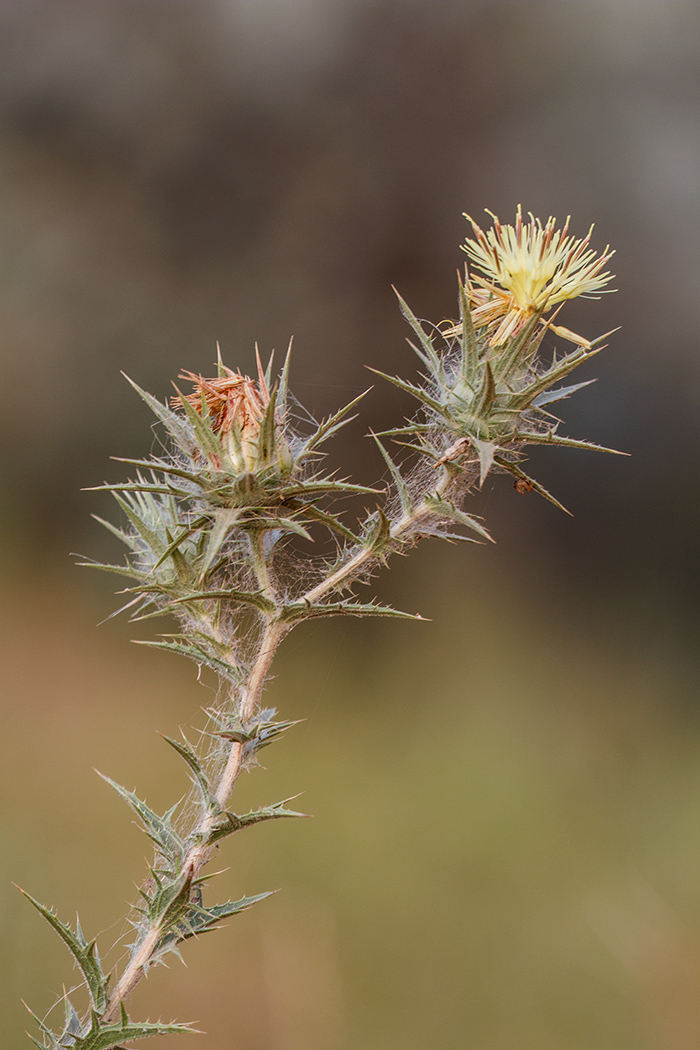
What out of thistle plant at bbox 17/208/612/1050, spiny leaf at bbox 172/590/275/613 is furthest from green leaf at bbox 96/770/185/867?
spiny leaf at bbox 172/590/275/613

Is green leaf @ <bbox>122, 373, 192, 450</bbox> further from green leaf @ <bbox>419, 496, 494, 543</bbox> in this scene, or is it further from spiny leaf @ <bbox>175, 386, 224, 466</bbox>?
green leaf @ <bbox>419, 496, 494, 543</bbox>

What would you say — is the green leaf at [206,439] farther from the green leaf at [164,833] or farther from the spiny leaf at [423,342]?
the green leaf at [164,833]

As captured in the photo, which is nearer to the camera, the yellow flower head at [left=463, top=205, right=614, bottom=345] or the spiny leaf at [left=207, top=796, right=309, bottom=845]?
the spiny leaf at [left=207, top=796, right=309, bottom=845]

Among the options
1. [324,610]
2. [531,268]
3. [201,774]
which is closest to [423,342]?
[531,268]

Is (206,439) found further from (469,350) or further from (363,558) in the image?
(469,350)

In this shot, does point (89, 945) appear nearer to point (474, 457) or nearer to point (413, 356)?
point (474, 457)

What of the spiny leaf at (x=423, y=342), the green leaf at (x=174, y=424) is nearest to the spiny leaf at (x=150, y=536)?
the green leaf at (x=174, y=424)
